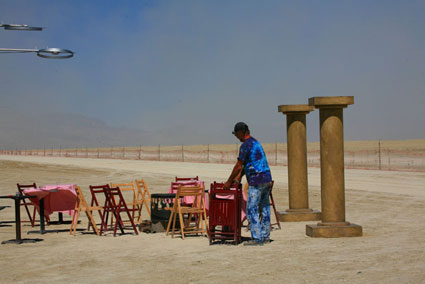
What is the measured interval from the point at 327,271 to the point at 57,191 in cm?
651

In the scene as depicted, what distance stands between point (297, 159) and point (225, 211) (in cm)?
355

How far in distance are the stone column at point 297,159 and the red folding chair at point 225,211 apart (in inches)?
123

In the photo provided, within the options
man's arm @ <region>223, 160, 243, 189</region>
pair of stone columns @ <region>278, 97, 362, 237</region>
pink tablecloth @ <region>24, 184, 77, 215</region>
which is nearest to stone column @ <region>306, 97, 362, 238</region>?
pair of stone columns @ <region>278, 97, 362, 237</region>

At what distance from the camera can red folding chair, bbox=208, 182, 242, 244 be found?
31.5ft

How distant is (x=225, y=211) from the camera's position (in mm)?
9758

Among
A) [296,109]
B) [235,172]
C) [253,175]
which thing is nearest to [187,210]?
[235,172]

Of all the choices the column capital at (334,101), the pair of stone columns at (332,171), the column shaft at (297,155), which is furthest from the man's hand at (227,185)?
the column shaft at (297,155)

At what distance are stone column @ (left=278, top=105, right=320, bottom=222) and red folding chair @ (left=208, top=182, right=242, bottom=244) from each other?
313 cm

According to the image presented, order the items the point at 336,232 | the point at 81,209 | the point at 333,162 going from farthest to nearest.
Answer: the point at 81,209, the point at 333,162, the point at 336,232

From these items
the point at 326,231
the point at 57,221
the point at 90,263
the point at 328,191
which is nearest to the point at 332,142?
the point at 328,191

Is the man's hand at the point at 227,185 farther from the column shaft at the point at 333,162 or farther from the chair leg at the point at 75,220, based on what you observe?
the chair leg at the point at 75,220

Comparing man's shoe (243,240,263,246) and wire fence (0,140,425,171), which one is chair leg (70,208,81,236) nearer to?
man's shoe (243,240,263,246)

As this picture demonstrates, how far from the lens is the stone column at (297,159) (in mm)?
12680

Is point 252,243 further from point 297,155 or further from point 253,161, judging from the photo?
point 297,155
